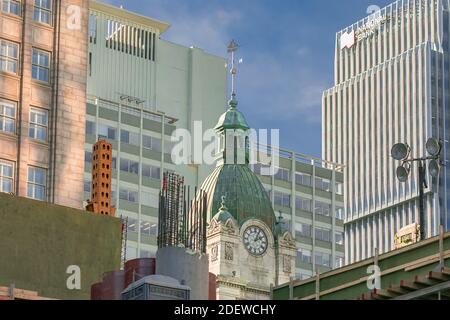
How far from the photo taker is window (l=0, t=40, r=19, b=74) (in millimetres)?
117750

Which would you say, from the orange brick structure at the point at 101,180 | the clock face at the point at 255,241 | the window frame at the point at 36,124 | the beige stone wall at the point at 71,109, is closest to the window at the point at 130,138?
the clock face at the point at 255,241

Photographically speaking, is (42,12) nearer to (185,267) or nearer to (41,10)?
(41,10)

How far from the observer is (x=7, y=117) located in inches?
4557

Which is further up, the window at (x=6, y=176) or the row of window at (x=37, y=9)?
the row of window at (x=37, y=9)

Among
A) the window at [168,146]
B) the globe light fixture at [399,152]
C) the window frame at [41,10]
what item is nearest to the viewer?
the globe light fixture at [399,152]

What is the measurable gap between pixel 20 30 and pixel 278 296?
4184cm

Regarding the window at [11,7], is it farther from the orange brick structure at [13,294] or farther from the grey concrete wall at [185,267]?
the grey concrete wall at [185,267]

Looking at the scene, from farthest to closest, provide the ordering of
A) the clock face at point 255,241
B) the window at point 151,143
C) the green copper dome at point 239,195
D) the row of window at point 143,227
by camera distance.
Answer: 1. the window at point 151,143
2. the row of window at point 143,227
3. the green copper dome at point 239,195
4. the clock face at point 255,241

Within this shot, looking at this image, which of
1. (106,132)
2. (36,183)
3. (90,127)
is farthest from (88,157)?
(36,183)

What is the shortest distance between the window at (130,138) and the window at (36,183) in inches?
2845

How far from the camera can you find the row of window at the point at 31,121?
115438 mm

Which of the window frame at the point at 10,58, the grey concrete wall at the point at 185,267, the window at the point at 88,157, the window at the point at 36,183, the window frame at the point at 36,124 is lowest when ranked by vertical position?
the grey concrete wall at the point at 185,267

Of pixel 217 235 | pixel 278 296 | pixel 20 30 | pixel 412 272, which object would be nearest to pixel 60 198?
pixel 20 30
